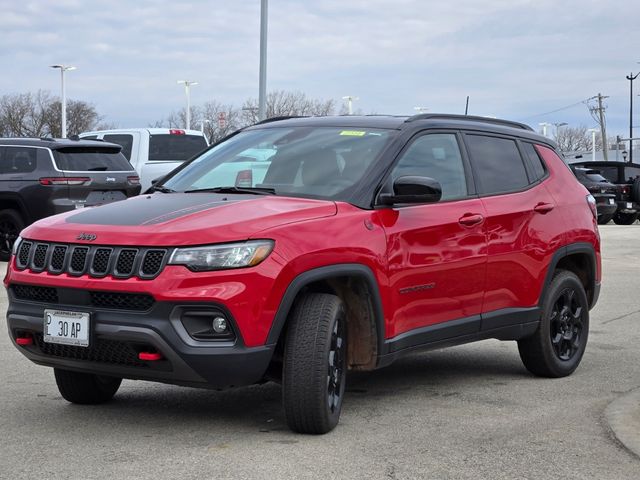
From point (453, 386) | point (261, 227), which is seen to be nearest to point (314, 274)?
point (261, 227)

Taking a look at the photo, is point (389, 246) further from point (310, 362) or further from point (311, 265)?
point (310, 362)

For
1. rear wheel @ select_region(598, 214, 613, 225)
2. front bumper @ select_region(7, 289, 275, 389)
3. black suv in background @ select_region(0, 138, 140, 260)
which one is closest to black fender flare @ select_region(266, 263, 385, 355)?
front bumper @ select_region(7, 289, 275, 389)

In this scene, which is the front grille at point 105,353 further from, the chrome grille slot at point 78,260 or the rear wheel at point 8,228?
the rear wheel at point 8,228

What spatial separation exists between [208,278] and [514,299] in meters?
2.67

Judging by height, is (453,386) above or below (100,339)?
below

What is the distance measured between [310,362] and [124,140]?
596 inches

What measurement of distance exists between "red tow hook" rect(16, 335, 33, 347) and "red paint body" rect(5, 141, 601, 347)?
0.31 metres

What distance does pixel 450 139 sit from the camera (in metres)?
6.82

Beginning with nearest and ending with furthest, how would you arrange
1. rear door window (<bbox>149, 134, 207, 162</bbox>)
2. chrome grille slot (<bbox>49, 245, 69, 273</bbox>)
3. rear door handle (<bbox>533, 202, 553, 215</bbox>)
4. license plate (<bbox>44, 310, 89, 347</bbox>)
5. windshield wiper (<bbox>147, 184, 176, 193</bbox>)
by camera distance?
license plate (<bbox>44, 310, 89, 347</bbox>) < chrome grille slot (<bbox>49, 245, 69, 273</bbox>) < windshield wiper (<bbox>147, 184, 176, 193</bbox>) < rear door handle (<bbox>533, 202, 553, 215</bbox>) < rear door window (<bbox>149, 134, 207, 162</bbox>)

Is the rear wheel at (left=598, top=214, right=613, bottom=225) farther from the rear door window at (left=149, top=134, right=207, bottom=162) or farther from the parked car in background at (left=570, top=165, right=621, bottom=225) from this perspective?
the rear door window at (left=149, top=134, right=207, bottom=162)

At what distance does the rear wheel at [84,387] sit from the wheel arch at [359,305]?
1376 mm

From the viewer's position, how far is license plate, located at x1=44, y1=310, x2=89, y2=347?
17.1 ft

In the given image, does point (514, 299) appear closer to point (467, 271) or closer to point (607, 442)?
point (467, 271)

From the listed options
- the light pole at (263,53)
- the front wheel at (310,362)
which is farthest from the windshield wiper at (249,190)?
the light pole at (263,53)
